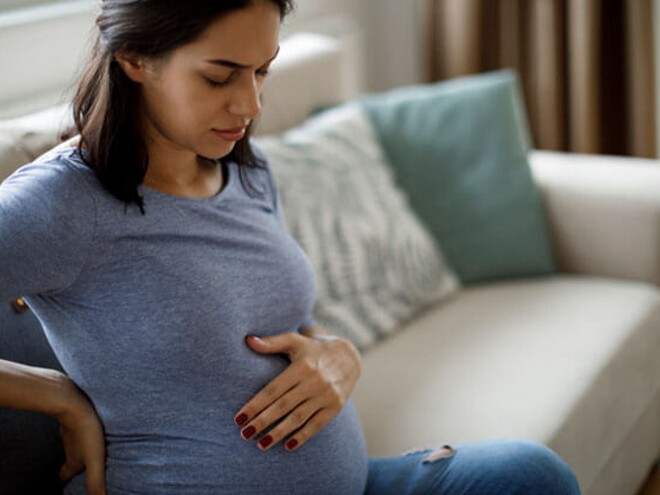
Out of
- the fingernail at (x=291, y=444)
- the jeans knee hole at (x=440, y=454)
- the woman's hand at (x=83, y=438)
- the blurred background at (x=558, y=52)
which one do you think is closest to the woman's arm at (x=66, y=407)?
the woman's hand at (x=83, y=438)

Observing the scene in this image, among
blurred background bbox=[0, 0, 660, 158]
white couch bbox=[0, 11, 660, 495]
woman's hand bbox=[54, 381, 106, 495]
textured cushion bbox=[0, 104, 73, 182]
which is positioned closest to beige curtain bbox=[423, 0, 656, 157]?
blurred background bbox=[0, 0, 660, 158]

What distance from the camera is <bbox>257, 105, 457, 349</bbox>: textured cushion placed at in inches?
75.5

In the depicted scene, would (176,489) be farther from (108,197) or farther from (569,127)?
(569,127)

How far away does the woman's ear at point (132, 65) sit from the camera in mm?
1208

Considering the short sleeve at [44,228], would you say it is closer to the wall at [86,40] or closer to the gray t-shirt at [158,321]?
the gray t-shirt at [158,321]

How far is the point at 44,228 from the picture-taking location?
1128mm

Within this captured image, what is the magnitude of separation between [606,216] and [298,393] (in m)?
1.17

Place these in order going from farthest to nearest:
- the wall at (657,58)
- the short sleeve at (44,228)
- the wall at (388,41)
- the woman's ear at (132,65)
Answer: the wall at (388,41) → the wall at (657,58) → the woman's ear at (132,65) → the short sleeve at (44,228)

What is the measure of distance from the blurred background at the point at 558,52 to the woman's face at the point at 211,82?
155 cm

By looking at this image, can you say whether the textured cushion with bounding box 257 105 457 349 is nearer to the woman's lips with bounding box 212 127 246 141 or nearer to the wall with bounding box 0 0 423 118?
the wall with bounding box 0 0 423 118

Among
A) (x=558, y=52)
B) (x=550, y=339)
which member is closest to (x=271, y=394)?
(x=550, y=339)

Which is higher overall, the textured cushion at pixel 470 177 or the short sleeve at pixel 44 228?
the short sleeve at pixel 44 228

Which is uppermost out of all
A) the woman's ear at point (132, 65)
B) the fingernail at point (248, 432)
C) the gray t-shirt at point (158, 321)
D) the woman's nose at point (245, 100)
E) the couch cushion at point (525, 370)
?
the woman's ear at point (132, 65)

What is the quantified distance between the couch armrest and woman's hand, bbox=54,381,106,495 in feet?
4.48
